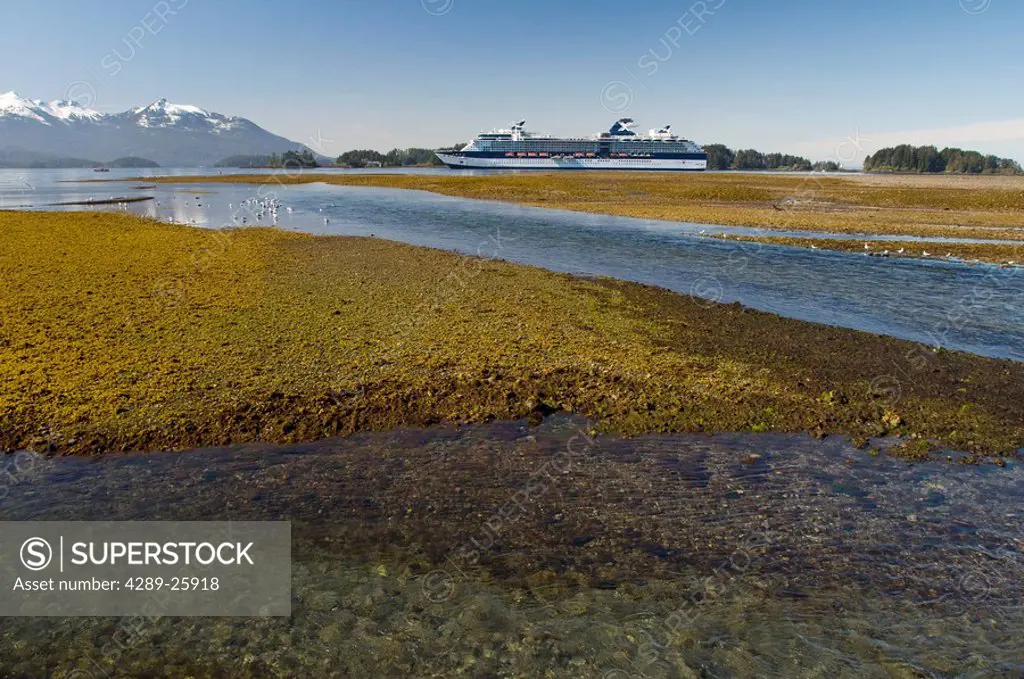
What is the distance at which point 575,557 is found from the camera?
8.80 metres

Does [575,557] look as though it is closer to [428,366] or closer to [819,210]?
[428,366]

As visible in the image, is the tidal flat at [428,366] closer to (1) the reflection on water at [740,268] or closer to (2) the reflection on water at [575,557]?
(2) the reflection on water at [575,557]

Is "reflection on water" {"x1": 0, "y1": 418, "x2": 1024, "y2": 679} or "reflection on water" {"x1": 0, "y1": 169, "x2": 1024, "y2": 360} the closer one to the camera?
"reflection on water" {"x1": 0, "y1": 418, "x2": 1024, "y2": 679}

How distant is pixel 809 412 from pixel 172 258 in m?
31.1

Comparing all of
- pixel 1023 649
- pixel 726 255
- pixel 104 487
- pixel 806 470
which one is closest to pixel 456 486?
pixel 104 487

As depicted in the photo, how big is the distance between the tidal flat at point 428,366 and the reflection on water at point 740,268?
340 cm

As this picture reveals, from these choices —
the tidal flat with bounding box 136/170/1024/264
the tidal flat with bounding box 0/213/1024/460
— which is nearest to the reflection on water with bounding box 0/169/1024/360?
the tidal flat with bounding box 0/213/1024/460

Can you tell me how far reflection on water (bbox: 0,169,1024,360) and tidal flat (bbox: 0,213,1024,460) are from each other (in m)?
3.40

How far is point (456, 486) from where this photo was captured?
1063 cm

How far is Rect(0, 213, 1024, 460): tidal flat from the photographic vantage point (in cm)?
1256

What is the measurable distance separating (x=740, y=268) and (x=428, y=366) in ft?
77.8

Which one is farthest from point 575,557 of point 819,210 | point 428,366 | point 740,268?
point 819,210

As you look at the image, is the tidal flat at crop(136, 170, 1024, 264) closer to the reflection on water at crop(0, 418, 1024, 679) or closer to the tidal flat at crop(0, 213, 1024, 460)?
the tidal flat at crop(0, 213, 1024, 460)

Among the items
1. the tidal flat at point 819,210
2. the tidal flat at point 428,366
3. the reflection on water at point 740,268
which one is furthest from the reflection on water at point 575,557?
the tidal flat at point 819,210
